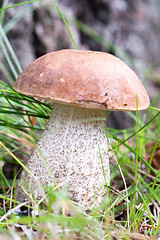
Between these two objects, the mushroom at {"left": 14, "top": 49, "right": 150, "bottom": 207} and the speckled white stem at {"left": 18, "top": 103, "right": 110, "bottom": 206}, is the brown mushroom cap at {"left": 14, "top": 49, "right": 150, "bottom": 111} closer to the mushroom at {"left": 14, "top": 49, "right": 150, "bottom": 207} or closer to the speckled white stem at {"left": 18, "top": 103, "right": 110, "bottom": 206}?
the mushroom at {"left": 14, "top": 49, "right": 150, "bottom": 207}

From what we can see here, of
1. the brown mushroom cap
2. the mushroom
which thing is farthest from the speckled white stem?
the brown mushroom cap

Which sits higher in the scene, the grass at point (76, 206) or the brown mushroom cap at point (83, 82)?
the brown mushroom cap at point (83, 82)

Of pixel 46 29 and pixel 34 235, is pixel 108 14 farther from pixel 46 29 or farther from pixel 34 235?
pixel 34 235

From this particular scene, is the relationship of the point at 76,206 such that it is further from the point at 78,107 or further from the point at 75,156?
the point at 78,107

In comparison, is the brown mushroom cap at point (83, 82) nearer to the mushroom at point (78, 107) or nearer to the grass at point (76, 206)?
the mushroom at point (78, 107)

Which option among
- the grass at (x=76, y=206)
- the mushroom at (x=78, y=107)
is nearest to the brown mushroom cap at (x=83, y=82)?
the mushroom at (x=78, y=107)

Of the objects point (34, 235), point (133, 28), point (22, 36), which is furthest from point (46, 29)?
point (34, 235)

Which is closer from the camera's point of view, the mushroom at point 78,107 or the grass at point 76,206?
the grass at point 76,206

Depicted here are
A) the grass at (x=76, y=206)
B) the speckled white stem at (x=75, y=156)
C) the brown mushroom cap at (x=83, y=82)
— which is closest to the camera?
the grass at (x=76, y=206)
